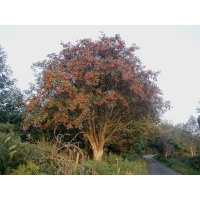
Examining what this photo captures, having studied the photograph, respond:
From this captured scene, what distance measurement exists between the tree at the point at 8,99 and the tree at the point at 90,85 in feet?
6.32

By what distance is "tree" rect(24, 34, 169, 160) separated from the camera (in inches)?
320

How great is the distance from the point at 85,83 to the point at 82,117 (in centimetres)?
140

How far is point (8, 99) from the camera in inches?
433

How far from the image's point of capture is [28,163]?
5398mm

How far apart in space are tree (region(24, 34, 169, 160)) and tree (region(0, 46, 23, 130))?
6.32 feet

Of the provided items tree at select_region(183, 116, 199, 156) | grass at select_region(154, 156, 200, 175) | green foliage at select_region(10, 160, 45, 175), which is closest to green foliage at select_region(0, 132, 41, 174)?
green foliage at select_region(10, 160, 45, 175)

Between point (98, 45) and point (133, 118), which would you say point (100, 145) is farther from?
point (98, 45)

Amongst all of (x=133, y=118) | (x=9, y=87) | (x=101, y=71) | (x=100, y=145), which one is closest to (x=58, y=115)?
(x=101, y=71)

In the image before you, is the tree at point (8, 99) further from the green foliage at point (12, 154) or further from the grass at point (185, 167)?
the grass at point (185, 167)

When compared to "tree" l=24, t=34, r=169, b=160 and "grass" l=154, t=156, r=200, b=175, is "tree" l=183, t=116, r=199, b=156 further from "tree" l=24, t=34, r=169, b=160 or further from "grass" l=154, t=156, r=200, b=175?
"tree" l=24, t=34, r=169, b=160

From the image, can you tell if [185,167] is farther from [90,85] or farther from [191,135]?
[90,85]

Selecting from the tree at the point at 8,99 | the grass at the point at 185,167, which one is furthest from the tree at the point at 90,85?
the grass at the point at 185,167

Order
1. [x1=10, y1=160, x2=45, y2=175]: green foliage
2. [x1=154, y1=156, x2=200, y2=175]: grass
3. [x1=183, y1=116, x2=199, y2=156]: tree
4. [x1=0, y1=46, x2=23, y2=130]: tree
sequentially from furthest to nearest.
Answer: [x1=183, y1=116, x2=199, y2=156]: tree
[x1=154, y1=156, x2=200, y2=175]: grass
[x1=0, y1=46, x2=23, y2=130]: tree
[x1=10, y1=160, x2=45, y2=175]: green foliage

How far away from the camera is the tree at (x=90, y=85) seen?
8.12 meters
